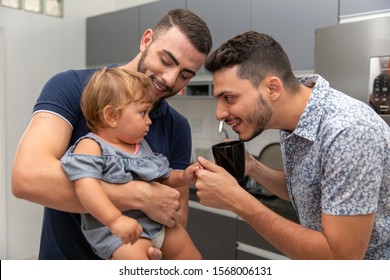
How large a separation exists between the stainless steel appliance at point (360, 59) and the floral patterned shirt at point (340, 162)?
465 millimetres

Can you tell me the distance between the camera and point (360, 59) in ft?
4.38

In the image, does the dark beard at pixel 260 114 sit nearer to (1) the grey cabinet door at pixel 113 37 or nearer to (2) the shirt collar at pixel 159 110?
(2) the shirt collar at pixel 159 110

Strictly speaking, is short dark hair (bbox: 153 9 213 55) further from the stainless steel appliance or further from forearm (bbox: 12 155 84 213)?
the stainless steel appliance

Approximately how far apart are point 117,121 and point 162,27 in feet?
0.97

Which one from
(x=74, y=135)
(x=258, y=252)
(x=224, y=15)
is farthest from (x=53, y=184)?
(x=224, y=15)

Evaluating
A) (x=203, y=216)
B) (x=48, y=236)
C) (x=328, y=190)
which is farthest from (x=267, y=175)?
(x=203, y=216)

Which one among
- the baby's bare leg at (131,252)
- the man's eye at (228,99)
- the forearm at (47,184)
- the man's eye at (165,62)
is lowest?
the baby's bare leg at (131,252)

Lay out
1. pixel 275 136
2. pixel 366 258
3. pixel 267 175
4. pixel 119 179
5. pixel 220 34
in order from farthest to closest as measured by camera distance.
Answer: pixel 275 136 < pixel 220 34 < pixel 267 175 < pixel 366 258 < pixel 119 179

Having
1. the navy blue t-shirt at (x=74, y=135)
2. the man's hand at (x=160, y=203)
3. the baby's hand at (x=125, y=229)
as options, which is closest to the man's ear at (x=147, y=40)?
the navy blue t-shirt at (x=74, y=135)

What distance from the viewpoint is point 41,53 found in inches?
101

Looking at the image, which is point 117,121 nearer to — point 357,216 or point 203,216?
point 357,216

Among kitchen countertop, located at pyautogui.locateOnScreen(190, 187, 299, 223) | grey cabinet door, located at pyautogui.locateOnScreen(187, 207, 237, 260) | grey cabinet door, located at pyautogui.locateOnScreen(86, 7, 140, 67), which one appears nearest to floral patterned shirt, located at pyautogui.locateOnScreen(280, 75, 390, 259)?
kitchen countertop, located at pyautogui.locateOnScreen(190, 187, 299, 223)

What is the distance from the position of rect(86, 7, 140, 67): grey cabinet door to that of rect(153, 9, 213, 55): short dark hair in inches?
63.3

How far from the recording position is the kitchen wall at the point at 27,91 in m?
2.42
